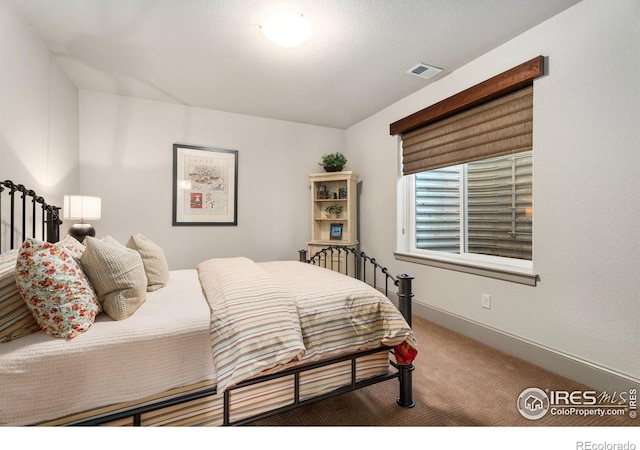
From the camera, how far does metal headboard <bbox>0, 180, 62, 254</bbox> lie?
1.88m

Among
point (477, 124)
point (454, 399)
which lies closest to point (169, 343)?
point (454, 399)

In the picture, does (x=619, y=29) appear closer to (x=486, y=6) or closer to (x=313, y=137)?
(x=486, y=6)

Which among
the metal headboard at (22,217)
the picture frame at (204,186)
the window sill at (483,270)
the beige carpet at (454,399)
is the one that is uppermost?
the picture frame at (204,186)

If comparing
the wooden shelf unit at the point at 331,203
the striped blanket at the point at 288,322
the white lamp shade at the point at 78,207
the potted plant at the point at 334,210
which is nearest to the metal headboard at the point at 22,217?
the white lamp shade at the point at 78,207

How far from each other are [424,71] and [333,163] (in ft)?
5.42

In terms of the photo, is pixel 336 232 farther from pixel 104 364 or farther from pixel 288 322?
pixel 104 364

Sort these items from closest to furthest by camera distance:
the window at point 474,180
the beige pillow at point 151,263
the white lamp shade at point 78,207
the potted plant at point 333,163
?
the beige pillow at point 151,263 → the window at point 474,180 → the white lamp shade at point 78,207 → the potted plant at point 333,163

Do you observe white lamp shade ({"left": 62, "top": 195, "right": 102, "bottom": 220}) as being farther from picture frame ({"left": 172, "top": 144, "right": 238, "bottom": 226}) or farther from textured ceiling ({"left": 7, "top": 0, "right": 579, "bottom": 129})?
textured ceiling ({"left": 7, "top": 0, "right": 579, "bottom": 129})

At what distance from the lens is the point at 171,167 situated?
3.55 m

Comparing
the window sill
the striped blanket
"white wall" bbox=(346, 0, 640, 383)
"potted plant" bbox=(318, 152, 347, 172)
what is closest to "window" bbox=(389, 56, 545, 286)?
the window sill

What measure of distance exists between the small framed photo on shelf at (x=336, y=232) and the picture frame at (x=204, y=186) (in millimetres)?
1309

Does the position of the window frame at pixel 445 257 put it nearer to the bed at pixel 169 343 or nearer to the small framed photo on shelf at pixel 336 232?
the small framed photo on shelf at pixel 336 232

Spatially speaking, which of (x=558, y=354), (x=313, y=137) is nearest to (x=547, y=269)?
(x=558, y=354)

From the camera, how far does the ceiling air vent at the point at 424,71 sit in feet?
8.92
